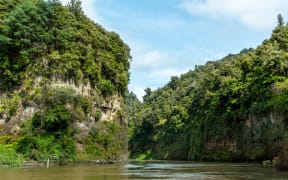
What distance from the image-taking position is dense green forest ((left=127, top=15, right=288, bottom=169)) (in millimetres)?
56812

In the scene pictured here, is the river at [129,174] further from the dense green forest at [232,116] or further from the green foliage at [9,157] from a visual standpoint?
the green foliage at [9,157]

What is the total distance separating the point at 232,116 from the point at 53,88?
35073mm

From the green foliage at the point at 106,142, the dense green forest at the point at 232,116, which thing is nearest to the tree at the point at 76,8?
the green foliage at the point at 106,142

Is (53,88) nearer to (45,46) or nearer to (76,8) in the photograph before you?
(45,46)

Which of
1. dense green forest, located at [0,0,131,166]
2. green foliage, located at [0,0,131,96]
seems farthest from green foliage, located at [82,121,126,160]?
green foliage, located at [0,0,131,96]

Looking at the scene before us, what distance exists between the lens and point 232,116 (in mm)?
72812

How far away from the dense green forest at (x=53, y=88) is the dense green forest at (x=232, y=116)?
2164cm

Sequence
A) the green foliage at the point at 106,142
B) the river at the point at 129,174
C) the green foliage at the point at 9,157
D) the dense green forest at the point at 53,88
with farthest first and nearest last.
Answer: the green foliage at the point at 106,142
the dense green forest at the point at 53,88
the green foliage at the point at 9,157
the river at the point at 129,174

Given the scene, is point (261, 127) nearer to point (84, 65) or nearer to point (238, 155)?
point (238, 155)

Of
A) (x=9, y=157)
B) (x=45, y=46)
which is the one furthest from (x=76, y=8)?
(x=9, y=157)

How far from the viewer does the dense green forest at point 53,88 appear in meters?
48.8

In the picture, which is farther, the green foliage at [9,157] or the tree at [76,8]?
the tree at [76,8]

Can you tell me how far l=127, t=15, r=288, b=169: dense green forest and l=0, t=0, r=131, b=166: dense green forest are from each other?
71.0ft

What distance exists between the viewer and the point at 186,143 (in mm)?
97562
